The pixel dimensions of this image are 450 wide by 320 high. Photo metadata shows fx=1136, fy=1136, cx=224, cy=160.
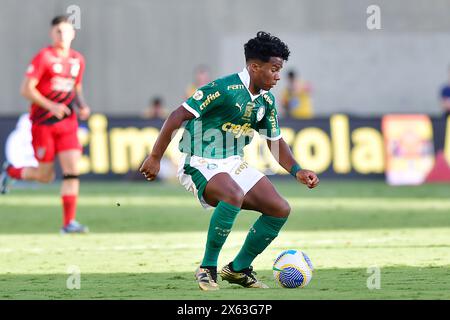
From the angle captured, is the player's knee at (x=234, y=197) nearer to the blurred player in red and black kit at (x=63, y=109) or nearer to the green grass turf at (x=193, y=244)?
the green grass turf at (x=193, y=244)

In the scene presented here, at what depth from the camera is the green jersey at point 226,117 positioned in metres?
8.47

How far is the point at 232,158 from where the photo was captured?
8.75 metres

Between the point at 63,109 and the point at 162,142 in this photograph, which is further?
the point at 63,109

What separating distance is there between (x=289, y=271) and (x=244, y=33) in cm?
2023

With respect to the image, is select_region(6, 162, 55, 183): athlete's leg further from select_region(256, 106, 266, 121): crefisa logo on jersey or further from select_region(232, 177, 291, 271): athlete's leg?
select_region(232, 177, 291, 271): athlete's leg

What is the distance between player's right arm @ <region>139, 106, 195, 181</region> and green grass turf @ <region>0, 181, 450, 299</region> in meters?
0.86

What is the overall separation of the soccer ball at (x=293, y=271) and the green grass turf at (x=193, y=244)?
97 mm

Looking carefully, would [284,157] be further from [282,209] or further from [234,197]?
[234,197]

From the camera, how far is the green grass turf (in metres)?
8.22

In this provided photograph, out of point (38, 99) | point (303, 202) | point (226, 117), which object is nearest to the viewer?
point (226, 117)

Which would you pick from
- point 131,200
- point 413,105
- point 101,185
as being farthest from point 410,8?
point 131,200

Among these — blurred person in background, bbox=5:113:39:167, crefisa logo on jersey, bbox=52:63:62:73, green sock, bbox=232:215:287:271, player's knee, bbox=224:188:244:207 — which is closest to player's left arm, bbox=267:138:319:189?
green sock, bbox=232:215:287:271

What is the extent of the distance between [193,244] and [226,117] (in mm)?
3535

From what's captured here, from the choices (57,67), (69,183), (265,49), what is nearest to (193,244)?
(69,183)
